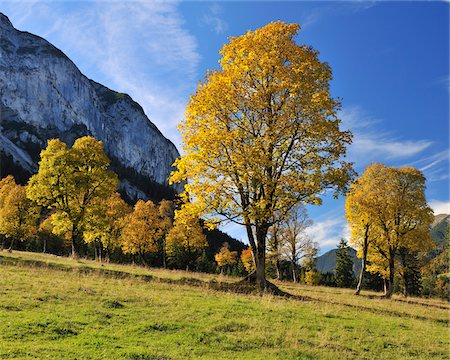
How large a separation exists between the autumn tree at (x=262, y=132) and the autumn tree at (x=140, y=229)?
157 ft

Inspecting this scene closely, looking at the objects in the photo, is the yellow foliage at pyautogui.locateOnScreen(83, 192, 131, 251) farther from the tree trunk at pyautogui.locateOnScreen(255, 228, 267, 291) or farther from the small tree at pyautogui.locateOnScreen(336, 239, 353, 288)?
the small tree at pyautogui.locateOnScreen(336, 239, 353, 288)

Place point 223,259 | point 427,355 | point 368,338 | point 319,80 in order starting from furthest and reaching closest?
point 223,259 → point 319,80 → point 368,338 → point 427,355

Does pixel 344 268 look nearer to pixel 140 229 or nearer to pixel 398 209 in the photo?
pixel 140 229

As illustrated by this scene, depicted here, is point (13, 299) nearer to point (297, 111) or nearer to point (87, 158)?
point (297, 111)

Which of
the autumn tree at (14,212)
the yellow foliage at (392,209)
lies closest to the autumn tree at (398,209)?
the yellow foliage at (392,209)

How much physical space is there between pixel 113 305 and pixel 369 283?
9025 cm

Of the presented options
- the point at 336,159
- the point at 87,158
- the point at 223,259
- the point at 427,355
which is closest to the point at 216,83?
the point at 336,159

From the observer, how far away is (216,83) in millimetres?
21094

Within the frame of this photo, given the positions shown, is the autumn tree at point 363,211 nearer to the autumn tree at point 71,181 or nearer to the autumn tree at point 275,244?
the autumn tree at point 275,244

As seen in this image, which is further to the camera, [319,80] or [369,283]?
[369,283]

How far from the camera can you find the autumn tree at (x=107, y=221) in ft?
130

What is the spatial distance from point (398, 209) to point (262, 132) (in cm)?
2231

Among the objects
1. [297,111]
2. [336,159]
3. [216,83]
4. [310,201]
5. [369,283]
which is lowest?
[369,283]

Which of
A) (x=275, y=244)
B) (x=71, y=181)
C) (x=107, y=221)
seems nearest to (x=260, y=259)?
(x=71, y=181)
